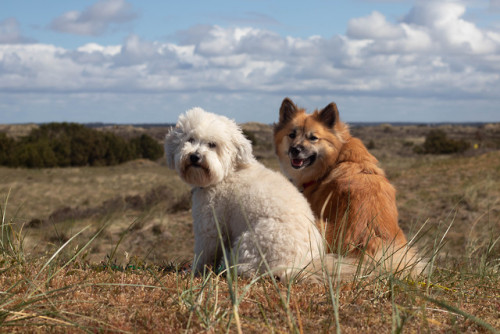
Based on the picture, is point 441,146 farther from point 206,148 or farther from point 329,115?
point 206,148

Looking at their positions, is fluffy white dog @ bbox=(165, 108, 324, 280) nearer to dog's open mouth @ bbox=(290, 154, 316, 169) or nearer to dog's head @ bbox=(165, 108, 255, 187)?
dog's head @ bbox=(165, 108, 255, 187)

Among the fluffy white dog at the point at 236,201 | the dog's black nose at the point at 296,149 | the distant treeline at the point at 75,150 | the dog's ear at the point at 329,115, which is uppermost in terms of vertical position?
the dog's ear at the point at 329,115

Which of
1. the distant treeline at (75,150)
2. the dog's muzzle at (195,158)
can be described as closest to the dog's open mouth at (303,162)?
the dog's muzzle at (195,158)

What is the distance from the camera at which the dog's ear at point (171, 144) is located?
514 centimetres

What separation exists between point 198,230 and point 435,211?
454 inches

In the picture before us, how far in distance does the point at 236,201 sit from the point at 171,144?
1079 mm

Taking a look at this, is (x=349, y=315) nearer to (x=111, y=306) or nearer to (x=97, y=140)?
(x=111, y=306)

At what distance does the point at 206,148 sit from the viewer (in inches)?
191

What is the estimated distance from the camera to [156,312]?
3215mm

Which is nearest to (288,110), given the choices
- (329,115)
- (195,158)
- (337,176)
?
(329,115)

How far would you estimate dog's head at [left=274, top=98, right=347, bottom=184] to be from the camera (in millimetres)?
6328

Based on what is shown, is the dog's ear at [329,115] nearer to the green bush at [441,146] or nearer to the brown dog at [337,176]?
the brown dog at [337,176]

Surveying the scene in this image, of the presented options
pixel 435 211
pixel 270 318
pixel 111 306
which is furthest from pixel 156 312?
pixel 435 211

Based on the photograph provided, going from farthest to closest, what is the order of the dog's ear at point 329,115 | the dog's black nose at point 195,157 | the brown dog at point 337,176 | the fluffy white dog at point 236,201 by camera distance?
the dog's ear at point 329,115
the brown dog at point 337,176
the dog's black nose at point 195,157
the fluffy white dog at point 236,201
